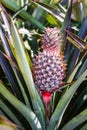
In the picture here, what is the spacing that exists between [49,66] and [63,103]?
0.13 meters

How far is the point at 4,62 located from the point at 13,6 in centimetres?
43

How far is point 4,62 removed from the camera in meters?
1.05

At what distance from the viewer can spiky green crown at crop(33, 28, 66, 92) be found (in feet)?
2.97

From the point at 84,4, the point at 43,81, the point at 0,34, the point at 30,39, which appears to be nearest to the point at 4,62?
the point at 0,34

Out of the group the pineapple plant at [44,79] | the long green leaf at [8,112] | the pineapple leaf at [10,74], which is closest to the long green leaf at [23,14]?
the pineapple plant at [44,79]

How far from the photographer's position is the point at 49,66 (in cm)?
91

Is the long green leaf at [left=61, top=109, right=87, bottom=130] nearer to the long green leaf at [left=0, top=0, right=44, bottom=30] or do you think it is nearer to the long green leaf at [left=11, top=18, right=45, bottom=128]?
the long green leaf at [left=11, top=18, right=45, bottom=128]

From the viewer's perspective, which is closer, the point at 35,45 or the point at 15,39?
the point at 15,39

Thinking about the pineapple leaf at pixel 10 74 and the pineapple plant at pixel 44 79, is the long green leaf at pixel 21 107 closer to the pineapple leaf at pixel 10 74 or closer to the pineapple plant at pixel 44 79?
the pineapple plant at pixel 44 79

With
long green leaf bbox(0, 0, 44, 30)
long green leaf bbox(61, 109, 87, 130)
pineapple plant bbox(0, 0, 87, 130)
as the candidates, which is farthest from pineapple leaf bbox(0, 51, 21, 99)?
long green leaf bbox(0, 0, 44, 30)

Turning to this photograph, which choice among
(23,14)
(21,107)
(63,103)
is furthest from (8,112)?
(23,14)

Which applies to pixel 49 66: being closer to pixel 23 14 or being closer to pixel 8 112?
pixel 8 112

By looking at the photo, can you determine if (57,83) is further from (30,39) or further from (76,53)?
(30,39)

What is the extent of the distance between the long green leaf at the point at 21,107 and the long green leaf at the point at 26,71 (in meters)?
0.03
